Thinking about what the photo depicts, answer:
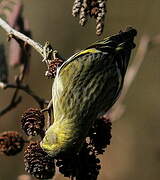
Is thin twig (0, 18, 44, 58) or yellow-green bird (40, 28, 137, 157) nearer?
thin twig (0, 18, 44, 58)

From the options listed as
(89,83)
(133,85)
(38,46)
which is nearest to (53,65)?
(38,46)

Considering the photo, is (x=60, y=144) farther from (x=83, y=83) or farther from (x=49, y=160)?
(x=83, y=83)

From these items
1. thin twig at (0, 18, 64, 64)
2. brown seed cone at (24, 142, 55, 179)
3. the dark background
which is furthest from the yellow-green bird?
the dark background

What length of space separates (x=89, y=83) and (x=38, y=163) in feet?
1.72

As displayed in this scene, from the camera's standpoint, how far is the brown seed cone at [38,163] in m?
2.17

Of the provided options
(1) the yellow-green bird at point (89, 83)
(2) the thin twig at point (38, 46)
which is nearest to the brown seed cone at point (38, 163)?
(1) the yellow-green bird at point (89, 83)

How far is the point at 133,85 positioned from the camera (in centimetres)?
565

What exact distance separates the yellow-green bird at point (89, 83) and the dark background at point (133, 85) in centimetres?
225

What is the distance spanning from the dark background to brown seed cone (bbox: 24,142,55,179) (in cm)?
260

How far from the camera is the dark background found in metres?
5.10

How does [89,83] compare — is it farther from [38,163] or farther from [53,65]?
[38,163]

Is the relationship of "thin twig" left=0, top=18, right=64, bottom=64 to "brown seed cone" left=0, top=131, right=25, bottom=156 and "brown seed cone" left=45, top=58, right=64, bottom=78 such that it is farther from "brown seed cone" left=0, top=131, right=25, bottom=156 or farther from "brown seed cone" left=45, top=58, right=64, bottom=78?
"brown seed cone" left=0, top=131, right=25, bottom=156

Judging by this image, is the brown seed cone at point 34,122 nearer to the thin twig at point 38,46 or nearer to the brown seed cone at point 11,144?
the brown seed cone at point 11,144

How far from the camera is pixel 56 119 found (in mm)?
2533
